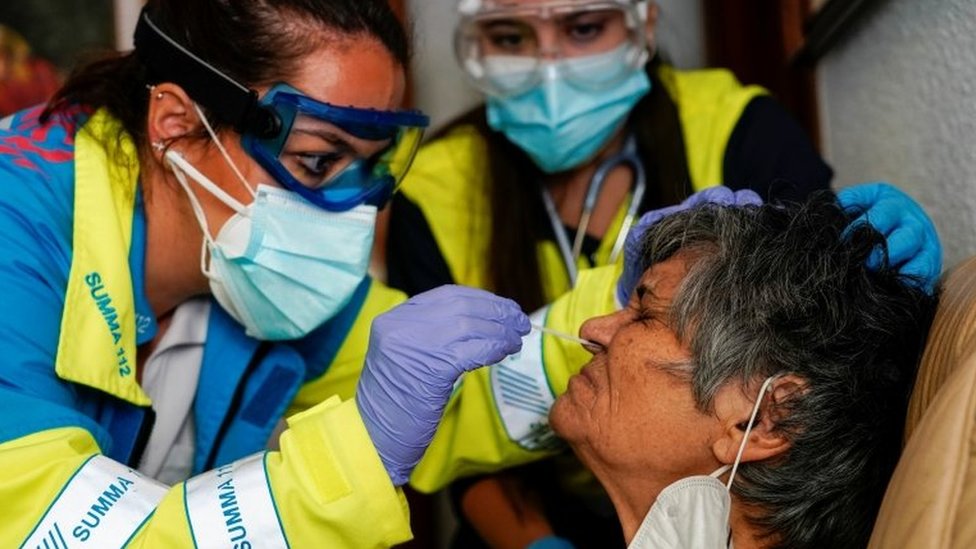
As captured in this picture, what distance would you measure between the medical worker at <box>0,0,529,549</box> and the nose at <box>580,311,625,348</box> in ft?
0.45

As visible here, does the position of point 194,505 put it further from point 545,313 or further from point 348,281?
point 545,313

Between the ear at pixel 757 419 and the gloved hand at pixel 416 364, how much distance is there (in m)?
0.28

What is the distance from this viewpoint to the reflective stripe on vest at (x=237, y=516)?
1.28 meters

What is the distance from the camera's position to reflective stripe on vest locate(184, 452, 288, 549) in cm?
128

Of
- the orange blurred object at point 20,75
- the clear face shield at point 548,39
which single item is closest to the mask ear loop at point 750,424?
the clear face shield at point 548,39

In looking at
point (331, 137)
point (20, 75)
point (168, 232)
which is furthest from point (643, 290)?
point (20, 75)

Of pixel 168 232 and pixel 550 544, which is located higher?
pixel 168 232

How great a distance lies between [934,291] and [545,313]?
60cm

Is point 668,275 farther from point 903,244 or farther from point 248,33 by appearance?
point 248,33

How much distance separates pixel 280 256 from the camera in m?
1.63

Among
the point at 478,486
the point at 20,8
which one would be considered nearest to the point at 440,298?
the point at 478,486

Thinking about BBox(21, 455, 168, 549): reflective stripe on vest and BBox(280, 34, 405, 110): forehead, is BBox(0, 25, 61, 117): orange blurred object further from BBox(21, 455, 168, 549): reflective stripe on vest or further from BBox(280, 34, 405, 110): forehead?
BBox(21, 455, 168, 549): reflective stripe on vest

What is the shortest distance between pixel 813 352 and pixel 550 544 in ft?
2.21

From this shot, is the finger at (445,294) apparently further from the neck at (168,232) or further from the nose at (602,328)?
the neck at (168,232)
